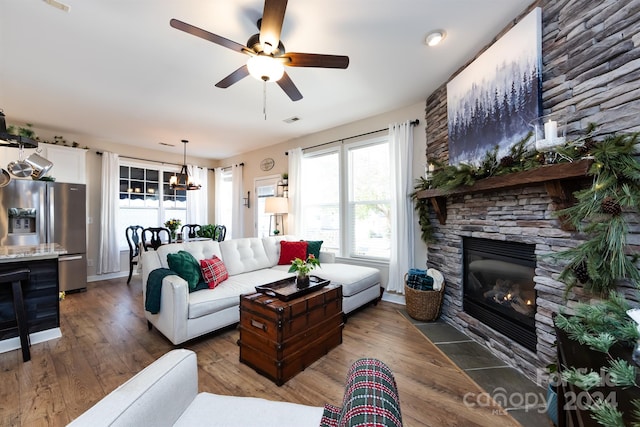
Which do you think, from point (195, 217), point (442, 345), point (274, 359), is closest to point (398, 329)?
point (442, 345)

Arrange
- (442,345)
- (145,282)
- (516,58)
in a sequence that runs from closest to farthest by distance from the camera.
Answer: (516,58) < (442,345) < (145,282)

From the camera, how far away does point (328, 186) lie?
469 centimetres

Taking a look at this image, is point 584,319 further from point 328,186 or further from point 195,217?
point 195,217

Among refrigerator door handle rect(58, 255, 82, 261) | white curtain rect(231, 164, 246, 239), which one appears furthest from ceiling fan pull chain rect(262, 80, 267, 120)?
refrigerator door handle rect(58, 255, 82, 261)

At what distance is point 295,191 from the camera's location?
4.92 m

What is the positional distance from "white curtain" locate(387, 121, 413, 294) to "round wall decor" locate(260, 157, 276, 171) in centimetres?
280

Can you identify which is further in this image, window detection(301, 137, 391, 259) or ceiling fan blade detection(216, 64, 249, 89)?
window detection(301, 137, 391, 259)

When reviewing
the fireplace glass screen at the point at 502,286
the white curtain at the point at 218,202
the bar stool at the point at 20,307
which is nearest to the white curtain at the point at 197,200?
the white curtain at the point at 218,202

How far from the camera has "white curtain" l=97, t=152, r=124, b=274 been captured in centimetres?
498

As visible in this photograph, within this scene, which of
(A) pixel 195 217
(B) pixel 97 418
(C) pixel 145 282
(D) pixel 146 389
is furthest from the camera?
(A) pixel 195 217

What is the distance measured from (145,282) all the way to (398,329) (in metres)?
2.79

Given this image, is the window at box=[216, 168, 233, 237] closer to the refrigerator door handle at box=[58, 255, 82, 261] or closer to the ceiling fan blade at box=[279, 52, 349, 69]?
the refrigerator door handle at box=[58, 255, 82, 261]

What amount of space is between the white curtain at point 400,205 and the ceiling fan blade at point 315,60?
1.98 meters

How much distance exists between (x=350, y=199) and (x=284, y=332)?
273cm
